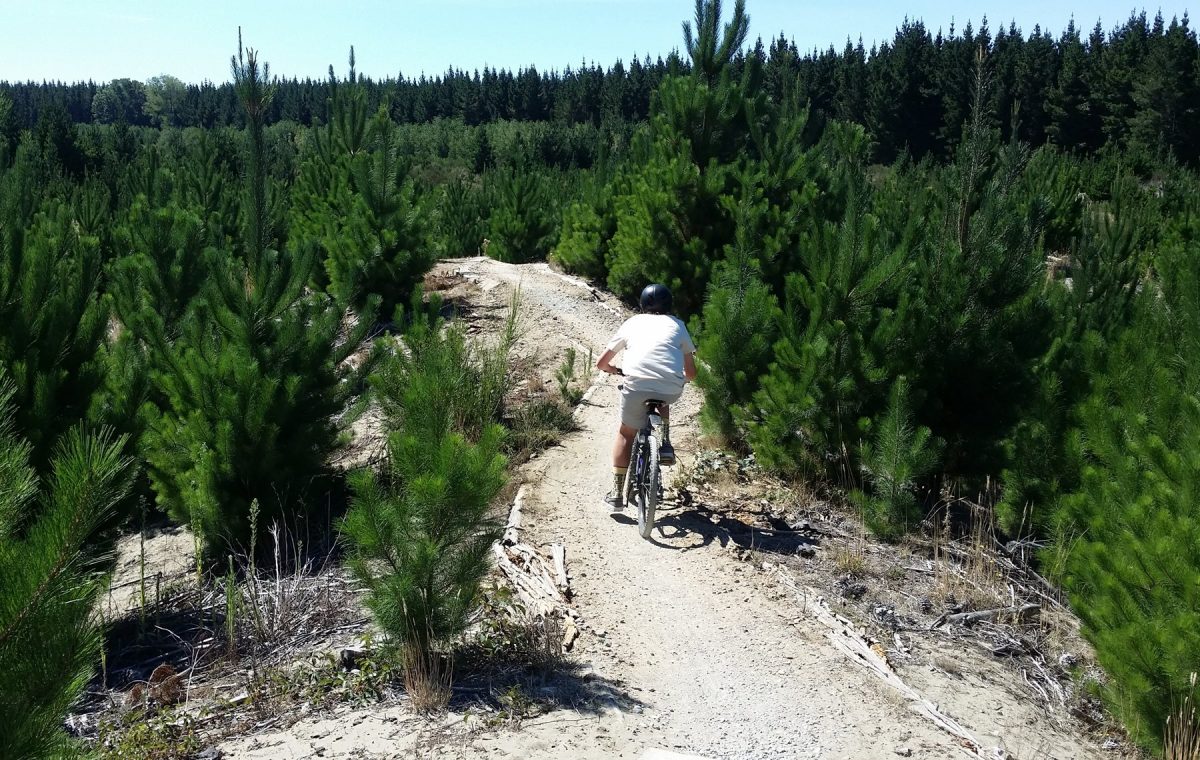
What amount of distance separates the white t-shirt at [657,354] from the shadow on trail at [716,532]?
98cm

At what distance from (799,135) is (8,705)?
1094 cm

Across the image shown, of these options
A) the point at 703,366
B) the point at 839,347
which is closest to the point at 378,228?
the point at 703,366

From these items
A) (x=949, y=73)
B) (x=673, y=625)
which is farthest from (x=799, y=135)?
(x=949, y=73)

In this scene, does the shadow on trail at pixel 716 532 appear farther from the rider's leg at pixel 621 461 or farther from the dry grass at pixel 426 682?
the dry grass at pixel 426 682

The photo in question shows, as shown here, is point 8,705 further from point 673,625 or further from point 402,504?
point 673,625

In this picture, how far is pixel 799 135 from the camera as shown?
1157 cm

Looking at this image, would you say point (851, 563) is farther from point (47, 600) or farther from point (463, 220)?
point (463, 220)

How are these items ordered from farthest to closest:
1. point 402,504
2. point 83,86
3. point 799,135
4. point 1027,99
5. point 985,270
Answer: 1. point 83,86
2. point 1027,99
3. point 799,135
4. point 985,270
5. point 402,504

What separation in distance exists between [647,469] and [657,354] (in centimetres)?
75

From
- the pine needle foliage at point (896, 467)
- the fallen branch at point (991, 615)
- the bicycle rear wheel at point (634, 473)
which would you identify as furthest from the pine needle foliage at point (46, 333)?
the fallen branch at point (991, 615)

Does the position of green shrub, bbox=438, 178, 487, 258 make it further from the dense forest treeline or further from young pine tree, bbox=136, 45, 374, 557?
young pine tree, bbox=136, 45, 374, 557

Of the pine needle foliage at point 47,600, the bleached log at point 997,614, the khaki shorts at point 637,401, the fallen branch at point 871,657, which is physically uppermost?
the pine needle foliage at point 47,600

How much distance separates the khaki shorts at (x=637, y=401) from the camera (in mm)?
6172

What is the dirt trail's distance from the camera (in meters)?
3.94
